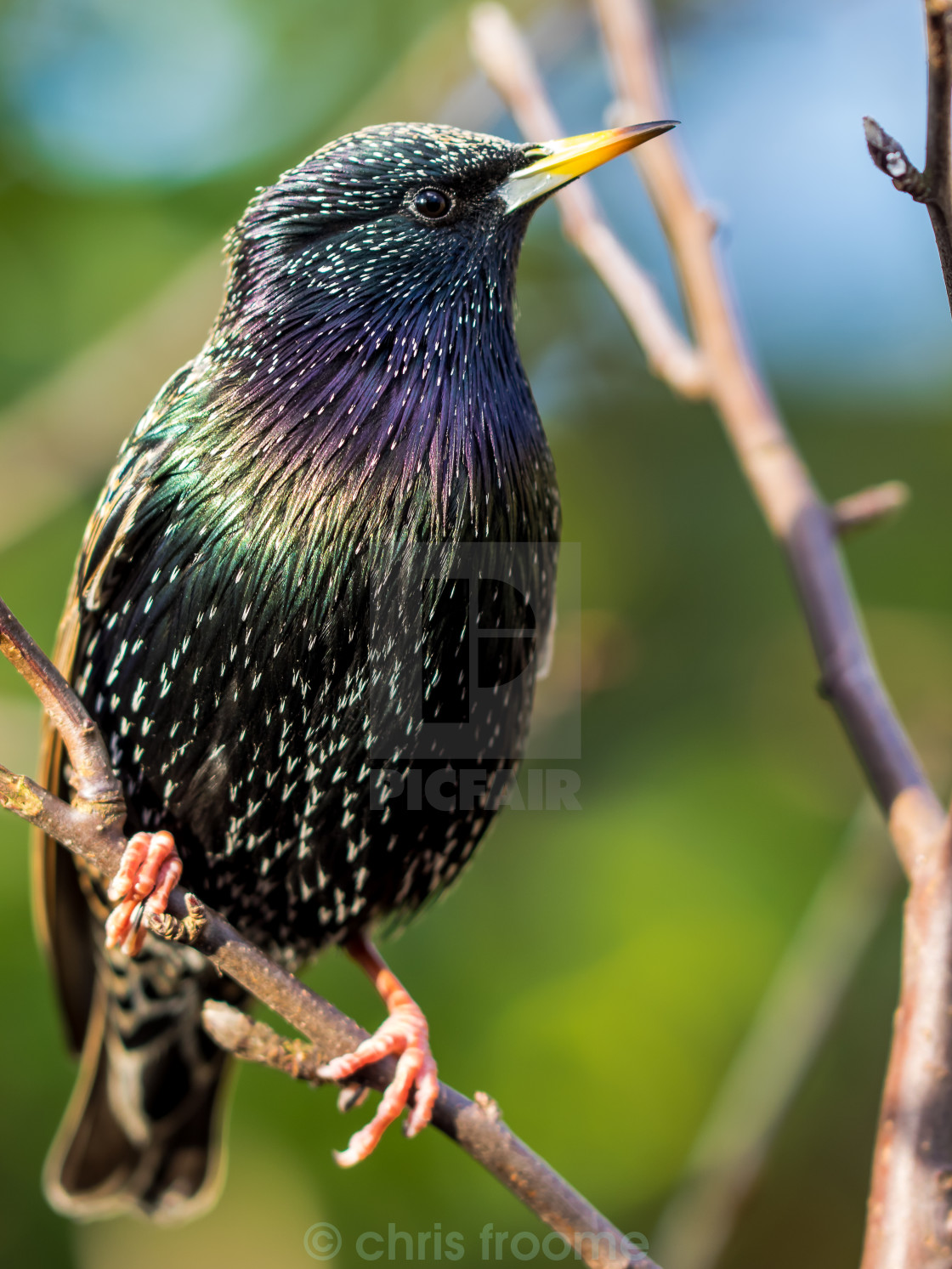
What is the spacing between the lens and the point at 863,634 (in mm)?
2512

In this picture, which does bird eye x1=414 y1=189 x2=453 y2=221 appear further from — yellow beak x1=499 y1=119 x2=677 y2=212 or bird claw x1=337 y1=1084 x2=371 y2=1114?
bird claw x1=337 y1=1084 x2=371 y2=1114

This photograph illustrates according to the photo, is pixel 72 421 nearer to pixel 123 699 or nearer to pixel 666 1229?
pixel 123 699

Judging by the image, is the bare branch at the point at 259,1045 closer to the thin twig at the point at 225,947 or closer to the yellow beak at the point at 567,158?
the thin twig at the point at 225,947

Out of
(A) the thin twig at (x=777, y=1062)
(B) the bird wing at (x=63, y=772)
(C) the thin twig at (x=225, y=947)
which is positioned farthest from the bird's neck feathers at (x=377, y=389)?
(A) the thin twig at (x=777, y=1062)

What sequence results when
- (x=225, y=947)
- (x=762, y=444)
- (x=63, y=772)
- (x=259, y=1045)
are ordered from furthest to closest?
(x=762, y=444)
(x=63, y=772)
(x=259, y=1045)
(x=225, y=947)

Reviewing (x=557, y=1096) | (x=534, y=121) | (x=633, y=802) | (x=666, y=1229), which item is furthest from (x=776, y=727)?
(x=534, y=121)

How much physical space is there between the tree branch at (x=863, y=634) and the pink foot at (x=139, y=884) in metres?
1.29

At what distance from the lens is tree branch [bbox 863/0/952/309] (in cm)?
121

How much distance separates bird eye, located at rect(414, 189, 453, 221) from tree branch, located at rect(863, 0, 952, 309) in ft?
3.86

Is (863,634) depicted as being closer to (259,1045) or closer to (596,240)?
(596,240)

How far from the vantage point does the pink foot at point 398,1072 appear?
197 cm

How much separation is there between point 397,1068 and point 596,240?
2157 millimetres

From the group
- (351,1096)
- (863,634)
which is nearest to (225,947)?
(351,1096)

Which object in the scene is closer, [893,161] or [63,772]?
[893,161]
